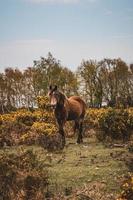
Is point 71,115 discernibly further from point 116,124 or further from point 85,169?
point 85,169

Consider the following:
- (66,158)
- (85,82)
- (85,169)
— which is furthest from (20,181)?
(85,82)

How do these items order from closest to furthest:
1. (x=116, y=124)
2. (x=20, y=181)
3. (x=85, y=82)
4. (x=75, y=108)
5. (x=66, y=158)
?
(x=20, y=181)
(x=66, y=158)
(x=116, y=124)
(x=75, y=108)
(x=85, y=82)

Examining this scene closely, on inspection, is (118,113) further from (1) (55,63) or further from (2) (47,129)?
(1) (55,63)

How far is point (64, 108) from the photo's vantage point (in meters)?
18.4

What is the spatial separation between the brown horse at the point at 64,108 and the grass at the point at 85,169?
1.89m

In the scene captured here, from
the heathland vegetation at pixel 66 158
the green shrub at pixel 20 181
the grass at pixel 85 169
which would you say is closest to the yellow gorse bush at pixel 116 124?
the heathland vegetation at pixel 66 158

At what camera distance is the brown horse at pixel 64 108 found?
17.6m

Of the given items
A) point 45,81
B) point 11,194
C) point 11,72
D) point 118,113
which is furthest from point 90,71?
point 11,194

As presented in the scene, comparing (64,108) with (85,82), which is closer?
(64,108)

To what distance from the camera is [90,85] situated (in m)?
67.6

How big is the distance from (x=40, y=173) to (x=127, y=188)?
2.85 metres

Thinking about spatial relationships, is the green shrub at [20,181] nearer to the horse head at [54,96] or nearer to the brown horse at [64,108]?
the brown horse at [64,108]

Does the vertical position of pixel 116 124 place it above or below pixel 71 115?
below

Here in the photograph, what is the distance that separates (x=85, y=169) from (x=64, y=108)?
6.56 m
